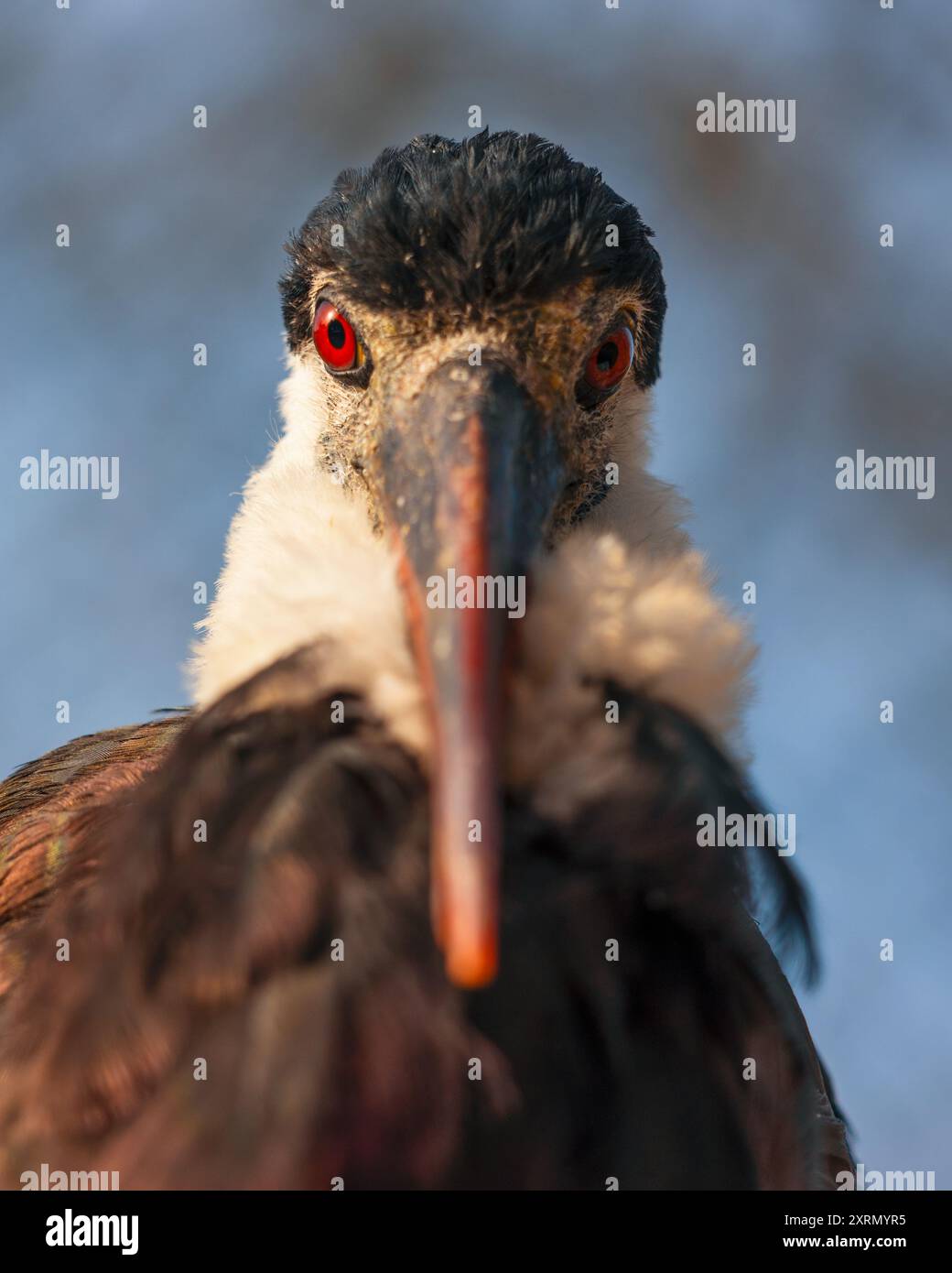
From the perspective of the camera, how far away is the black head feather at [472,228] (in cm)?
156

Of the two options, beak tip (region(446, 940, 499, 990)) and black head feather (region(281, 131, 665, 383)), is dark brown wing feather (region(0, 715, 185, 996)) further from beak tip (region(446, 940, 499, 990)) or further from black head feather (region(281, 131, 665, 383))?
black head feather (region(281, 131, 665, 383))

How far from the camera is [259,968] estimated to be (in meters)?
1.06

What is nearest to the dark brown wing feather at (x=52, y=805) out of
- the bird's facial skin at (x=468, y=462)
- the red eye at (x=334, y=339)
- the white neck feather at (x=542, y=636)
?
the white neck feather at (x=542, y=636)

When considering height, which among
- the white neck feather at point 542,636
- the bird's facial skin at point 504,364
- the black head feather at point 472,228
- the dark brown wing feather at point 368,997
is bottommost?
the dark brown wing feather at point 368,997

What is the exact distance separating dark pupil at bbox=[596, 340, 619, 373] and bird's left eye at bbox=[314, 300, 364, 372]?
1.11 feet

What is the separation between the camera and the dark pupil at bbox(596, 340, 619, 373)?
1729 millimetres

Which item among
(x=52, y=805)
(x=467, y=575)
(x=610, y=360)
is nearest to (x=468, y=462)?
(x=467, y=575)

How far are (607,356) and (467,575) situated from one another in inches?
26.7

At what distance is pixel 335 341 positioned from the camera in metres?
1.72

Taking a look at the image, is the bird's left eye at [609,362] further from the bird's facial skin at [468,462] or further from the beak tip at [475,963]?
the beak tip at [475,963]

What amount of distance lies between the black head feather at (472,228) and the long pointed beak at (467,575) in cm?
15
